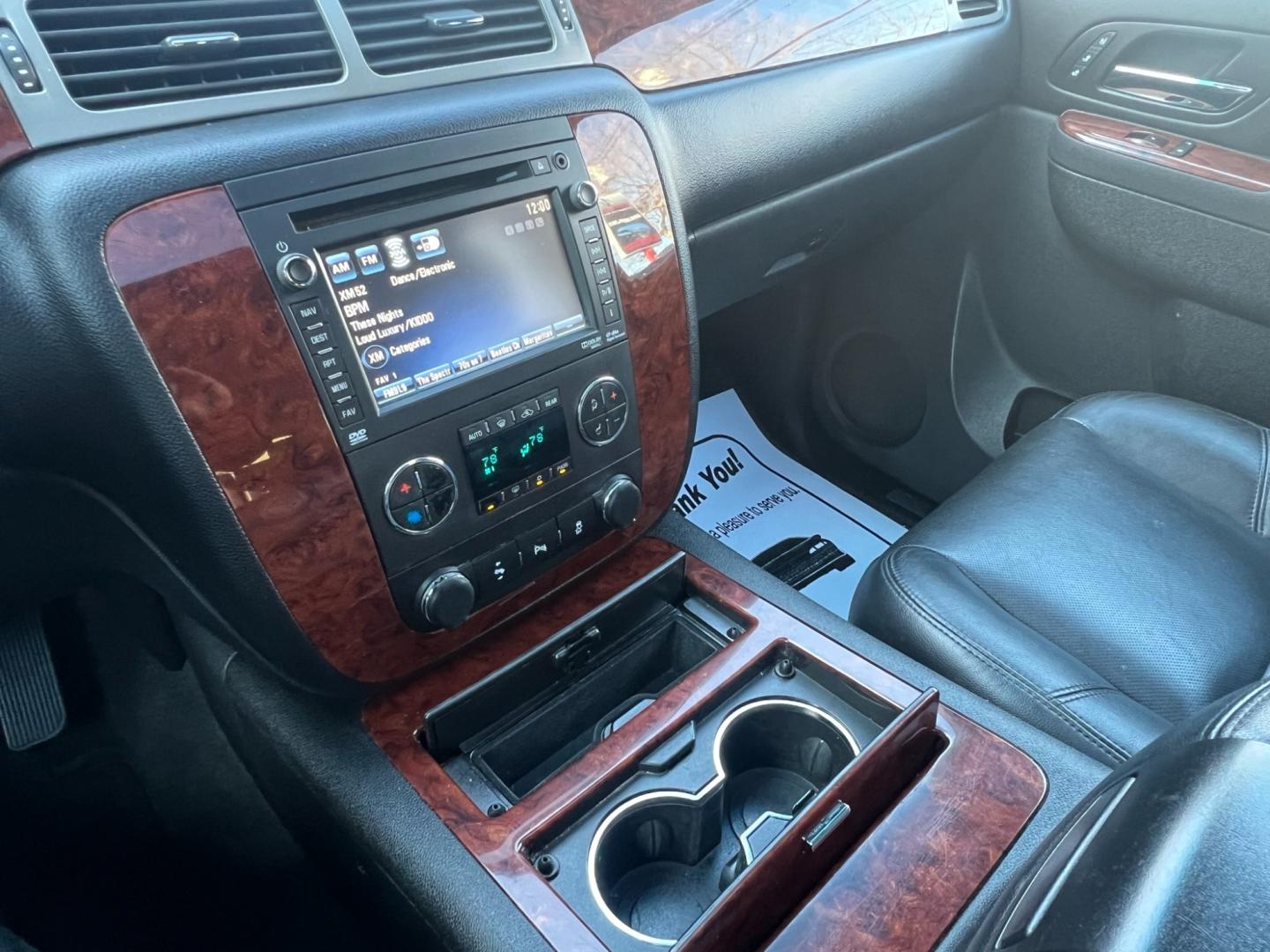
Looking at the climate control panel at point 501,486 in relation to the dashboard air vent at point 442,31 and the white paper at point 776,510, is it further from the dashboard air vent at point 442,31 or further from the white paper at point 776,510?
the white paper at point 776,510

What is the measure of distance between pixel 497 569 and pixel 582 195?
34cm

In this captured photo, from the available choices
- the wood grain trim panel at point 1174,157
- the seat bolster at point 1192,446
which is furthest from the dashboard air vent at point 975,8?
the seat bolster at point 1192,446

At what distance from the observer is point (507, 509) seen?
2.85 feet

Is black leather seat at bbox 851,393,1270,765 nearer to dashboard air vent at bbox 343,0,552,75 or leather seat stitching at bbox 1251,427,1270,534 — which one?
leather seat stitching at bbox 1251,427,1270,534

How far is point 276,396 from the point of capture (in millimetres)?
701

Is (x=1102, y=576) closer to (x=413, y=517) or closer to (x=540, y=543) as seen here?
(x=540, y=543)

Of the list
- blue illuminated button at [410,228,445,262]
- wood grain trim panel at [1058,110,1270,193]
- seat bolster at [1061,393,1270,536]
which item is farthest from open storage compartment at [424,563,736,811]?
wood grain trim panel at [1058,110,1270,193]

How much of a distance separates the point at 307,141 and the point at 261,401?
192 mm

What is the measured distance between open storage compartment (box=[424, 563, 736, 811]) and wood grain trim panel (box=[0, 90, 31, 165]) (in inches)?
20.7

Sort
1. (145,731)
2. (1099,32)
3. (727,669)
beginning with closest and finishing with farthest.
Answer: (727,669)
(145,731)
(1099,32)

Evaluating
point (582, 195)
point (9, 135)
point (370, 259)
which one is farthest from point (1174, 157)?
point (9, 135)

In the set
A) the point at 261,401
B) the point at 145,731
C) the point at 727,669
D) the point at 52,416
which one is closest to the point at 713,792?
the point at 727,669

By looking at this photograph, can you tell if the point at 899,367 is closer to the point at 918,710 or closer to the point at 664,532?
the point at 664,532

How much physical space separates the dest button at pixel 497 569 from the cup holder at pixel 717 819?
0.22 meters
